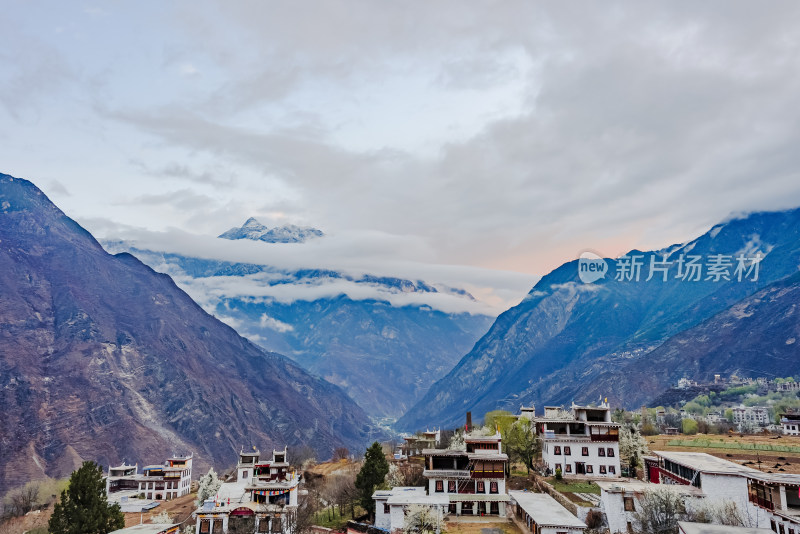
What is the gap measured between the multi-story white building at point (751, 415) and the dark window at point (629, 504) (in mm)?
138402

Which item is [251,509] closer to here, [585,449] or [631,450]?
[585,449]

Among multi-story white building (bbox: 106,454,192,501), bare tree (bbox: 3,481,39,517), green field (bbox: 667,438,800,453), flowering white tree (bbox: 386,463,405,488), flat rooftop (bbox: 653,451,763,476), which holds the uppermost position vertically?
flat rooftop (bbox: 653,451,763,476)

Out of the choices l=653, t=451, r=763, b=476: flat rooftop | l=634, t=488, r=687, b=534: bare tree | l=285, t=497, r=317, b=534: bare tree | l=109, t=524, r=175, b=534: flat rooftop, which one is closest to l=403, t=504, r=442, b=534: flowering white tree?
l=285, t=497, r=317, b=534: bare tree

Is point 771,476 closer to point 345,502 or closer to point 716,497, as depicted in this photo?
point 716,497

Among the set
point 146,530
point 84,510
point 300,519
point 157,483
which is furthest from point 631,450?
point 157,483

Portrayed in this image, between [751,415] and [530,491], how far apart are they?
13788 cm

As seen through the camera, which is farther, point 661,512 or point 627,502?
point 627,502

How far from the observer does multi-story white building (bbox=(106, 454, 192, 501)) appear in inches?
4705

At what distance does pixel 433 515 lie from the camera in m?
63.4

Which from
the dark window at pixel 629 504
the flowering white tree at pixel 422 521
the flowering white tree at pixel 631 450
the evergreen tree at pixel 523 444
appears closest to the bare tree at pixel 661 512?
the dark window at pixel 629 504

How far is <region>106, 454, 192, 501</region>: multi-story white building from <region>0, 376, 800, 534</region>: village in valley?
6.95m

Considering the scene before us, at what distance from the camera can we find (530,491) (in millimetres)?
76250

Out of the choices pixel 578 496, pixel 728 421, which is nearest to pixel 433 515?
pixel 578 496

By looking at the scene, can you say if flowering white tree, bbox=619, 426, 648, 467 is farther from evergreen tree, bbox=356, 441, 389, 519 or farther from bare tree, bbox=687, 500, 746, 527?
evergreen tree, bbox=356, 441, 389, 519
